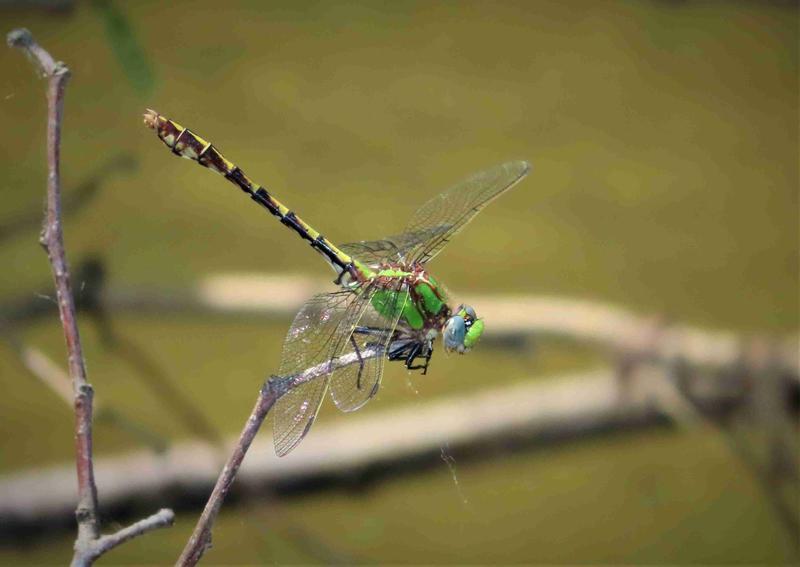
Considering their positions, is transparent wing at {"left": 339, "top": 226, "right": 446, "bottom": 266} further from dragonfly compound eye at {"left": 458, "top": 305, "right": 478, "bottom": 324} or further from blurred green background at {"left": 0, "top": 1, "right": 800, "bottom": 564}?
blurred green background at {"left": 0, "top": 1, "right": 800, "bottom": 564}

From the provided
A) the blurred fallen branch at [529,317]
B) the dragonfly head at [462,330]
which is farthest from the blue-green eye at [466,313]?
the blurred fallen branch at [529,317]

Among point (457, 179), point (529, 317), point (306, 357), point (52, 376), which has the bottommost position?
point (529, 317)

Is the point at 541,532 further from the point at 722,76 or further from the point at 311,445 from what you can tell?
the point at 722,76

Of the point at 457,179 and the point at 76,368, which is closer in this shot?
the point at 76,368

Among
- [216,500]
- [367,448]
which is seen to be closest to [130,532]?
[216,500]

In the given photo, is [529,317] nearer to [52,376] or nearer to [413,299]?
[413,299]

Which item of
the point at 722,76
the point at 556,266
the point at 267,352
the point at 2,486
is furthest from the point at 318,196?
the point at 722,76
